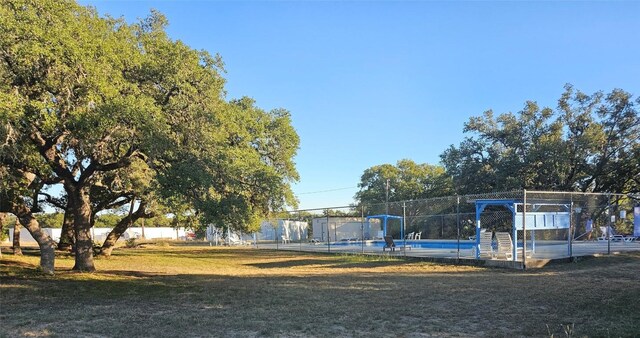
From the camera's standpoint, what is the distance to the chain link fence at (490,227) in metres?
16.9

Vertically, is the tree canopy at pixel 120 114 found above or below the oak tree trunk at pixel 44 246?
above

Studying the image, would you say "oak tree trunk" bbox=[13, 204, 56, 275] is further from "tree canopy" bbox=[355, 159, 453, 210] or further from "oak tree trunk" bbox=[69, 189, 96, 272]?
"tree canopy" bbox=[355, 159, 453, 210]

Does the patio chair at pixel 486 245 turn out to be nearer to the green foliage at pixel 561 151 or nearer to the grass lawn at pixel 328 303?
the grass lawn at pixel 328 303

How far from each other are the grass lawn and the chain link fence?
6.47 feet

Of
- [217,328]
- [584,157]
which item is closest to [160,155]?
[217,328]

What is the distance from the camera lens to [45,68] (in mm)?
10070

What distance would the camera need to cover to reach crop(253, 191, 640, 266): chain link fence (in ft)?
55.5

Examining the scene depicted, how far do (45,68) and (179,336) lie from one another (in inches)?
265

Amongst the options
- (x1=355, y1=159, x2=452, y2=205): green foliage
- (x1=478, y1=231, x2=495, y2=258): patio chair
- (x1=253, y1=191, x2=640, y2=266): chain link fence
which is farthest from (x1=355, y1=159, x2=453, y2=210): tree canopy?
(x1=478, y1=231, x2=495, y2=258): patio chair

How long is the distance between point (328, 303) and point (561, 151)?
28.5 metres

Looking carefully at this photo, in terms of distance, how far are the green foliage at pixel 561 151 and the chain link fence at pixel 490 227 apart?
2.47 m

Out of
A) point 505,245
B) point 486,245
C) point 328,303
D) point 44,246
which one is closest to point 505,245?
point 505,245

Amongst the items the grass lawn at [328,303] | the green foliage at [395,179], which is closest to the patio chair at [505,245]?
the grass lawn at [328,303]

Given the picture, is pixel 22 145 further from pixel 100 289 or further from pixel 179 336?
pixel 179 336
